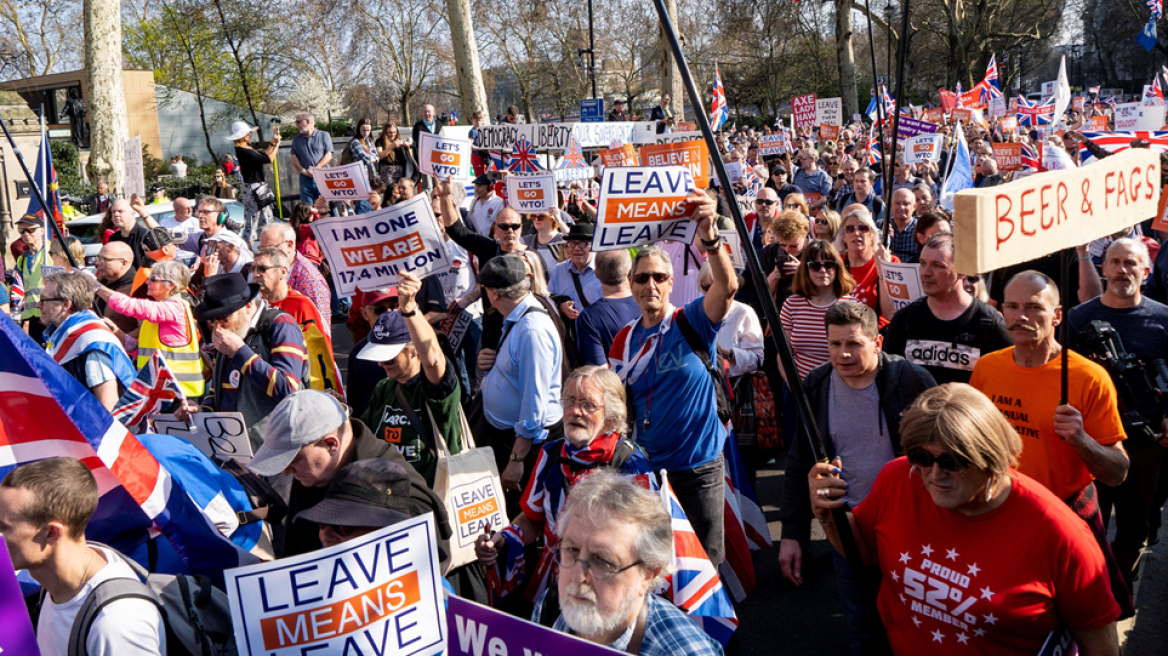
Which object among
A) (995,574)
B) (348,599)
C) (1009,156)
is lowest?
(995,574)

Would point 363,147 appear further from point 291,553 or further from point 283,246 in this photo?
point 291,553

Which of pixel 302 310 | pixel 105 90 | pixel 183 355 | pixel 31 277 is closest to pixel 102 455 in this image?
pixel 183 355

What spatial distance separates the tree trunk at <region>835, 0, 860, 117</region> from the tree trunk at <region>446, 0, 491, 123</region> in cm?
1842

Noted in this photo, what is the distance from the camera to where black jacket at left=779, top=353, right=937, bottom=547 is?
3498 millimetres

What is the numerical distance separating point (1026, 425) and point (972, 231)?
62.2 inches

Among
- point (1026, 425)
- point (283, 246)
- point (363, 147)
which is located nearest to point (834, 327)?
point (1026, 425)

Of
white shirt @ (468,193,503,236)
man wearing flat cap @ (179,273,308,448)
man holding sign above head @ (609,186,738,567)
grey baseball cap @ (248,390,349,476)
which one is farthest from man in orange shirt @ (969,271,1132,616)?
white shirt @ (468,193,503,236)

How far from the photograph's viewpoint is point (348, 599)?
2.46 metres

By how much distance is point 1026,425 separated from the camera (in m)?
3.29

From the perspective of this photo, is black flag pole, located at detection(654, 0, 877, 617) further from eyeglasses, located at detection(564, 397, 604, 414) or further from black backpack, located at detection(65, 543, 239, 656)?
black backpack, located at detection(65, 543, 239, 656)

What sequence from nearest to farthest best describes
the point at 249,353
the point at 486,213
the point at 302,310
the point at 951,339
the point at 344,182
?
the point at 951,339 → the point at 249,353 → the point at 302,310 → the point at 344,182 → the point at 486,213

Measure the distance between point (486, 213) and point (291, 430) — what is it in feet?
22.9

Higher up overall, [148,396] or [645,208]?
[645,208]

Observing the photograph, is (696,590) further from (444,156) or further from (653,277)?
(444,156)
